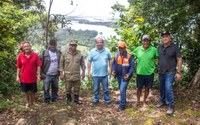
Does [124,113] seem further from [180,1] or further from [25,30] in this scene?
[25,30]

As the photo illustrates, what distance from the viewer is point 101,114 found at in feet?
25.3

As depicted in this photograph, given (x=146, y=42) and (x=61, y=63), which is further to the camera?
(x=61, y=63)

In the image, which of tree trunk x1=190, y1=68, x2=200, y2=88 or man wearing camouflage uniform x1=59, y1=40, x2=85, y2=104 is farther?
tree trunk x1=190, y1=68, x2=200, y2=88

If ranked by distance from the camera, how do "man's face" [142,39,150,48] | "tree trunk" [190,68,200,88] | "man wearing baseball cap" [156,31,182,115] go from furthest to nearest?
"tree trunk" [190,68,200,88] → "man's face" [142,39,150,48] → "man wearing baseball cap" [156,31,182,115]

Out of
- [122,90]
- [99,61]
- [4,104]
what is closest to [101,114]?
[122,90]

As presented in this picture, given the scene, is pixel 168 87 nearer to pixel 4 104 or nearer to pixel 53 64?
pixel 53 64

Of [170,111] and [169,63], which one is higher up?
[169,63]

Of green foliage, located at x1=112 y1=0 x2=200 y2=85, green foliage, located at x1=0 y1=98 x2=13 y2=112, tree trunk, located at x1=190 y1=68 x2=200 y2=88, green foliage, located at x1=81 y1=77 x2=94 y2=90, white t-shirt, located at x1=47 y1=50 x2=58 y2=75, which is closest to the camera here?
green foliage, located at x1=0 y1=98 x2=13 y2=112

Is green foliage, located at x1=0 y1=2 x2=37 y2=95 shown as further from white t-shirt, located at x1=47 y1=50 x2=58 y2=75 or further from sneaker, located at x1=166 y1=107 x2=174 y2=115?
sneaker, located at x1=166 y1=107 x2=174 y2=115

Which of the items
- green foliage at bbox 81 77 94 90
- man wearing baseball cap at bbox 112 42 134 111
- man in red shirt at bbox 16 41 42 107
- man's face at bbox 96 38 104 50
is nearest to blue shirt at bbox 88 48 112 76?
man's face at bbox 96 38 104 50

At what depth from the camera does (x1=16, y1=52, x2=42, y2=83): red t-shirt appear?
7.55 meters

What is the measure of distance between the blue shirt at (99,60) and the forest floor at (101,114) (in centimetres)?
99

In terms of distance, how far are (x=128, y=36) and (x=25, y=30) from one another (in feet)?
15.3

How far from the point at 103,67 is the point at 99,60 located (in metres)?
0.22
